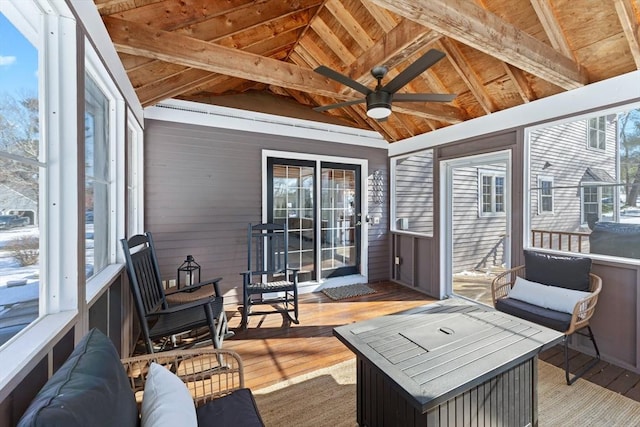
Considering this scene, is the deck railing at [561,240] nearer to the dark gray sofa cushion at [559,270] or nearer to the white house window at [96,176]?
the dark gray sofa cushion at [559,270]

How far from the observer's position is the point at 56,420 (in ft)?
2.29

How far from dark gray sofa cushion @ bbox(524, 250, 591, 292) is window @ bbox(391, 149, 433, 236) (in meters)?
1.70

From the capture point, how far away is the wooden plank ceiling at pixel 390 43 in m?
2.19

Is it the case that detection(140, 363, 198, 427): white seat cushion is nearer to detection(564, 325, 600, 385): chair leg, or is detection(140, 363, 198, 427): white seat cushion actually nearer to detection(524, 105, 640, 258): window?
detection(564, 325, 600, 385): chair leg

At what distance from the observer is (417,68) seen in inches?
82.0

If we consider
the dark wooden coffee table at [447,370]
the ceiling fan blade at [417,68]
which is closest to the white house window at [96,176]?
the dark wooden coffee table at [447,370]

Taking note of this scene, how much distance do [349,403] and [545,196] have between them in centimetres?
307

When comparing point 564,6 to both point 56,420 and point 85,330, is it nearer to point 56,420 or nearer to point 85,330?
point 56,420

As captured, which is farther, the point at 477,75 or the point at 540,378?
the point at 477,75

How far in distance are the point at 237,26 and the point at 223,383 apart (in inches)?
129

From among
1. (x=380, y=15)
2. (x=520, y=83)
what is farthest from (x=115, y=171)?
(x=520, y=83)

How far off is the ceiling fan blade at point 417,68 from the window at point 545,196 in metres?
2.27

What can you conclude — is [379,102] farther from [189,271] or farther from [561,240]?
[189,271]

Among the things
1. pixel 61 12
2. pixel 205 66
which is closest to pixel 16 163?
pixel 61 12
